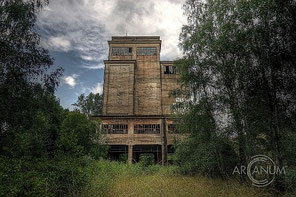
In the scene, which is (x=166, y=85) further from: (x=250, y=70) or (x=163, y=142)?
(x=250, y=70)

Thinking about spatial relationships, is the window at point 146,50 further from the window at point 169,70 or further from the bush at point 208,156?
the bush at point 208,156

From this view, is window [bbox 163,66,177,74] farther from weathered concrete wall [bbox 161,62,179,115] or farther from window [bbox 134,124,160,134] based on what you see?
window [bbox 134,124,160,134]

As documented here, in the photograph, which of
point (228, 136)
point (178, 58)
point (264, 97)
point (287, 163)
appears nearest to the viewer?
point (287, 163)

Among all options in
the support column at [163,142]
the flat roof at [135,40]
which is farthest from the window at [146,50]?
the support column at [163,142]

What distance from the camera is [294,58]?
8070 mm

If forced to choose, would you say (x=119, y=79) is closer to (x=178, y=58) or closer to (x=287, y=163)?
(x=178, y=58)

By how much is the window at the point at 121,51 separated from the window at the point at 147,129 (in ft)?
50.1

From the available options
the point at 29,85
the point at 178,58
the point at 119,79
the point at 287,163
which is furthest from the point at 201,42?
the point at 119,79

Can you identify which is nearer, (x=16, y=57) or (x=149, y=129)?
(x=16, y=57)

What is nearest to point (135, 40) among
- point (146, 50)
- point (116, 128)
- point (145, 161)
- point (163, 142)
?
point (146, 50)

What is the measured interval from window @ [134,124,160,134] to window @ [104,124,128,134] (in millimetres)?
1497

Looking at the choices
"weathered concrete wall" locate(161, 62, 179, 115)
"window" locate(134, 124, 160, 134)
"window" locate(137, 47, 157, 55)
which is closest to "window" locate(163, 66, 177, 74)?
"weathered concrete wall" locate(161, 62, 179, 115)

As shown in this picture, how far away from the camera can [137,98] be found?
33000 mm

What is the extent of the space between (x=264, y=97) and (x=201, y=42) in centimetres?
413
